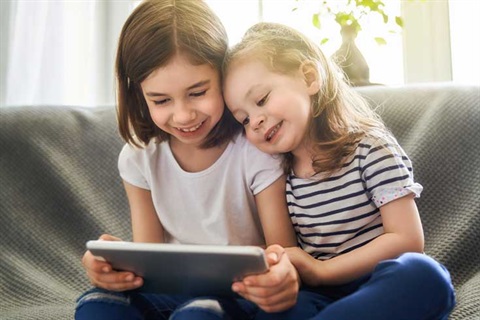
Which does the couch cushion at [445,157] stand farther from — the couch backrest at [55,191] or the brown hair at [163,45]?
the couch backrest at [55,191]

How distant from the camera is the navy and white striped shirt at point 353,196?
1.08 meters

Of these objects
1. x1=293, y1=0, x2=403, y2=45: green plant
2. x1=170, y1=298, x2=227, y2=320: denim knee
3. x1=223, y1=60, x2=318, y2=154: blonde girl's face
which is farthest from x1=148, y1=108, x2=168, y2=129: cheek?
x1=293, y1=0, x2=403, y2=45: green plant

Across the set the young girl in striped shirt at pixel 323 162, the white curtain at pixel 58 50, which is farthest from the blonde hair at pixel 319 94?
the white curtain at pixel 58 50

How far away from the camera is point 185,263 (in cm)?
90

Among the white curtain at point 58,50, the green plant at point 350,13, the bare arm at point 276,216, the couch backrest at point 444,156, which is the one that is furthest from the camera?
the white curtain at point 58,50

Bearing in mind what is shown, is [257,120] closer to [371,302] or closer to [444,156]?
[371,302]

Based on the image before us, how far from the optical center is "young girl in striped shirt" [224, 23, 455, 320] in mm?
1075

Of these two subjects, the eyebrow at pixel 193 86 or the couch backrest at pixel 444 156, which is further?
the couch backrest at pixel 444 156

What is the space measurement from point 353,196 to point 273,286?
26 cm

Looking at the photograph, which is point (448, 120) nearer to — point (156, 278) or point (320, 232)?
point (320, 232)

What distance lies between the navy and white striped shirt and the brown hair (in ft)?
0.67

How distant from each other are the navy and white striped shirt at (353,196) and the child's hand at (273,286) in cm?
18

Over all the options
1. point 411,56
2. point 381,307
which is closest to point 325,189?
point 381,307

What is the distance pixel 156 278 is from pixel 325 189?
0.33 metres
